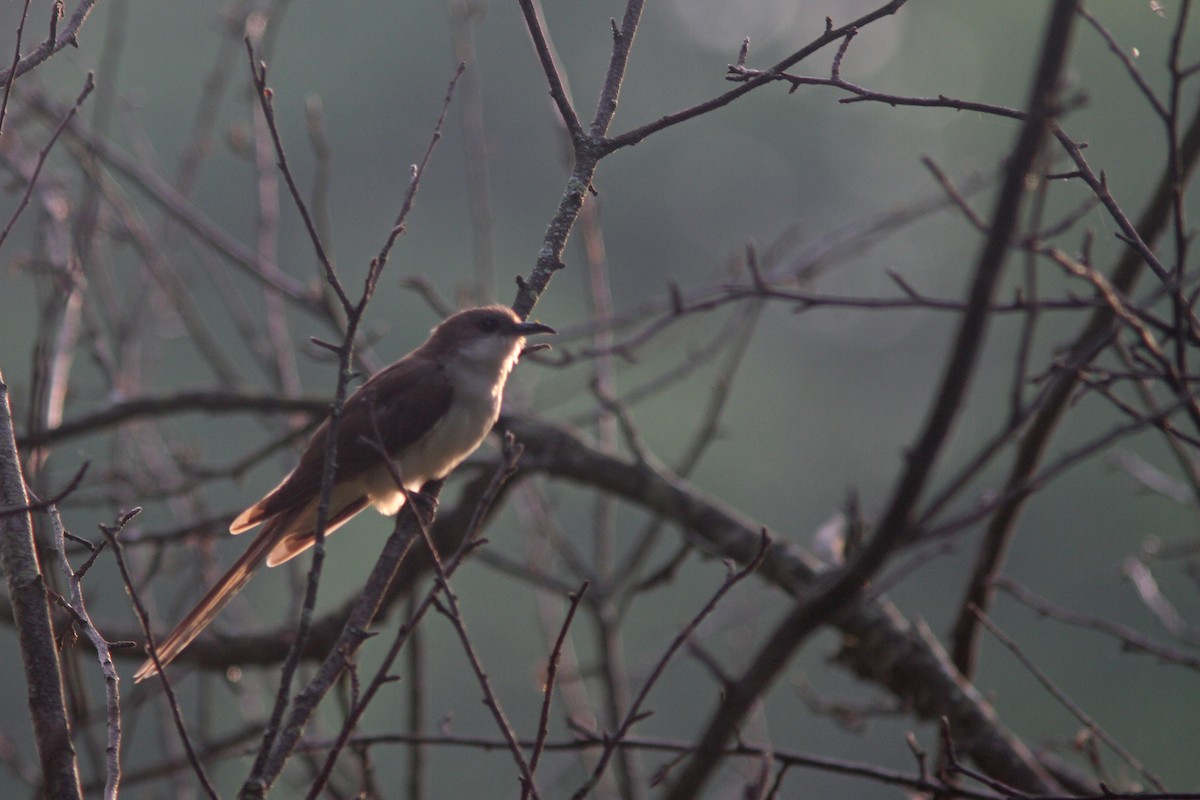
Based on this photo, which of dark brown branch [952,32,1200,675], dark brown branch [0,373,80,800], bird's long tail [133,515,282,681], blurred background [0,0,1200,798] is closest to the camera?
dark brown branch [0,373,80,800]

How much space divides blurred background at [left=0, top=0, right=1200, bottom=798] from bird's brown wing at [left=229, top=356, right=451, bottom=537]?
616cm

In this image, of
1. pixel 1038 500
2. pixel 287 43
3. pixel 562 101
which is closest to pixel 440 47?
pixel 287 43

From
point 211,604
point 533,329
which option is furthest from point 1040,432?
point 211,604

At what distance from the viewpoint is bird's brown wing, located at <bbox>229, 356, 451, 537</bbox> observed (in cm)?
450

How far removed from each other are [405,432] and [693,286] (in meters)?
9.78

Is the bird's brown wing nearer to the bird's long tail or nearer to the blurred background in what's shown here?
the bird's long tail

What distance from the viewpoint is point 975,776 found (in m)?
2.23

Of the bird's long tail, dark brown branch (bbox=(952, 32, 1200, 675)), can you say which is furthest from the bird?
dark brown branch (bbox=(952, 32, 1200, 675))

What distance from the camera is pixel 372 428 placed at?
182 inches

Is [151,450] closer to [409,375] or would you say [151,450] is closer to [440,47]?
[409,375]

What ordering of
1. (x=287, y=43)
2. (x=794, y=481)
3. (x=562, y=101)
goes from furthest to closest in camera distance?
(x=794, y=481) < (x=287, y=43) < (x=562, y=101)

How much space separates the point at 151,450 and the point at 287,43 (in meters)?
15.5

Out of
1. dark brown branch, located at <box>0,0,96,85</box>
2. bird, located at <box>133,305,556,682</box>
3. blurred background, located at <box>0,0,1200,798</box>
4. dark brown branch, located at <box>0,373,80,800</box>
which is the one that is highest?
blurred background, located at <box>0,0,1200,798</box>

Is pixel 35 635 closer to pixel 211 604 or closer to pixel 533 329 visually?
pixel 211 604
